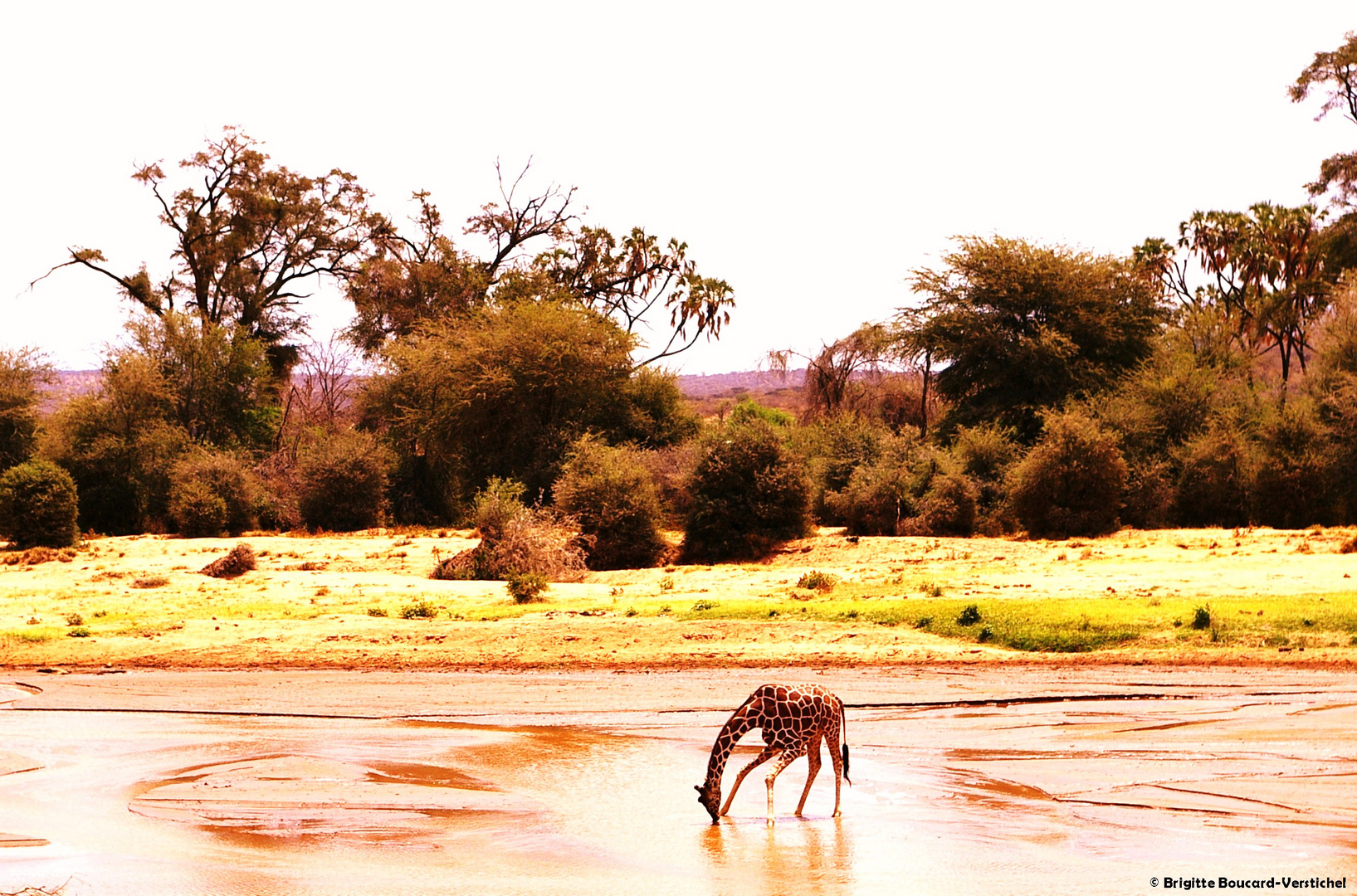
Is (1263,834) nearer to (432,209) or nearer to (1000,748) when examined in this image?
(1000,748)

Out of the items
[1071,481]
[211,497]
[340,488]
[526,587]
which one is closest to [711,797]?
[526,587]

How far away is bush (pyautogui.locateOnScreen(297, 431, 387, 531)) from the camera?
1458 inches

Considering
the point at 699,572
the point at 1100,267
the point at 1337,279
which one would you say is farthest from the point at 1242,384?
the point at 699,572

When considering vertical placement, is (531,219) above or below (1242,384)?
above

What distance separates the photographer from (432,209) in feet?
182

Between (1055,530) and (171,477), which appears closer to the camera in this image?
(1055,530)

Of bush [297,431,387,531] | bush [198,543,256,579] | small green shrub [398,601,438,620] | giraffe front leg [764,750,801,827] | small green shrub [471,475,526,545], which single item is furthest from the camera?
bush [297,431,387,531]

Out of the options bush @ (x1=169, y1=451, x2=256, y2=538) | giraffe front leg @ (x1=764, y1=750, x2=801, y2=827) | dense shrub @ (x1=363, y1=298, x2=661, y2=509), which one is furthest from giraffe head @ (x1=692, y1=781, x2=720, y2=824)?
bush @ (x1=169, y1=451, x2=256, y2=538)

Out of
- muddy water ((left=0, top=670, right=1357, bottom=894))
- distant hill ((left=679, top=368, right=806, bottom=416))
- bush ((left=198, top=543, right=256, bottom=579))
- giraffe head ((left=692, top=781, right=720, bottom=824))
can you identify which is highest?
distant hill ((left=679, top=368, right=806, bottom=416))

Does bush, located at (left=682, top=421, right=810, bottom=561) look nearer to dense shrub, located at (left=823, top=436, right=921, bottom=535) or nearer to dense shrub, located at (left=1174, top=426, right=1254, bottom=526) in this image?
dense shrub, located at (left=823, top=436, right=921, bottom=535)

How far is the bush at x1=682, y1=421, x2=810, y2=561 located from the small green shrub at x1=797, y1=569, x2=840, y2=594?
228 inches

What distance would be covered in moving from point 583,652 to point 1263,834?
10.2 metres

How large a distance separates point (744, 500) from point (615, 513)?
3010mm

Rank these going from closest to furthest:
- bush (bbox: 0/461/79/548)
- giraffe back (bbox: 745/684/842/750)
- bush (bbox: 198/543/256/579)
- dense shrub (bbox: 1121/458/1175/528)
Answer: giraffe back (bbox: 745/684/842/750), bush (bbox: 198/543/256/579), bush (bbox: 0/461/79/548), dense shrub (bbox: 1121/458/1175/528)
